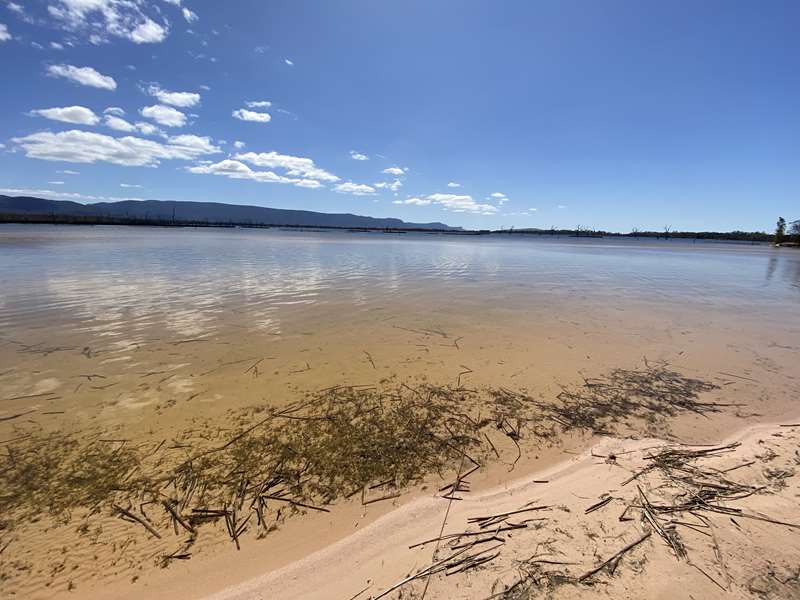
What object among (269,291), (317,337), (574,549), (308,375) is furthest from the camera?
(269,291)

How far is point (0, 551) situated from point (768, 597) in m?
6.47

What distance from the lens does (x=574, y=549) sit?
3018 millimetres

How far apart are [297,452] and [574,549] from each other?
344 centimetres

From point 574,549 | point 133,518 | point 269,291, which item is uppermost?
point 574,549

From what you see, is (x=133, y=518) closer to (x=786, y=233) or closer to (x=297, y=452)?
(x=297, y=452)

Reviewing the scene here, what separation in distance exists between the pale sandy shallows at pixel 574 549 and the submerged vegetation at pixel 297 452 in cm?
69

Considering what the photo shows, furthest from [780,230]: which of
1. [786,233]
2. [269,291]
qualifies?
[269,291]

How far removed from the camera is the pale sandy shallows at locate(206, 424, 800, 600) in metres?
2.65

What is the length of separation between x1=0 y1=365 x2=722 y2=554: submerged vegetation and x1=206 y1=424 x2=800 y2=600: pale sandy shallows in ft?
2.25

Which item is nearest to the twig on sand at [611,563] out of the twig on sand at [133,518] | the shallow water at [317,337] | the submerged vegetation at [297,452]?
the submerged vegetation at [297,452]

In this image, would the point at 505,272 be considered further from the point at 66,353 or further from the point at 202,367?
the point at 66,353

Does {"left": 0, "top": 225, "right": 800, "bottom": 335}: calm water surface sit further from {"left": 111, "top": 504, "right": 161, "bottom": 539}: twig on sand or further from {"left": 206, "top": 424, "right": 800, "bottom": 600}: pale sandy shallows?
{"left": 206, "top": 424, "right": 800, "bottom": 600}: pale sandy shallows

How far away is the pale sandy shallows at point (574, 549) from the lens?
8.70 feet

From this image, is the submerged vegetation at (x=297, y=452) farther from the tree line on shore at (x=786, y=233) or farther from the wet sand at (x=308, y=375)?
the tree line on shore at (x=786, y=233)
